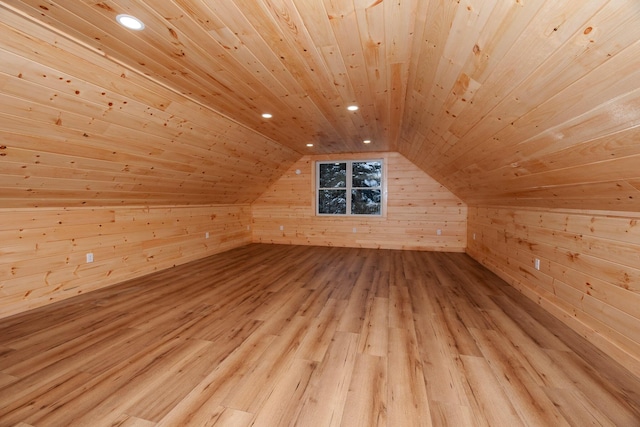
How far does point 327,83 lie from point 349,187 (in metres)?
4.18

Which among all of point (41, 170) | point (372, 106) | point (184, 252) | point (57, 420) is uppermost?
point (372, 106)

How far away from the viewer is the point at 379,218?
623 centimetres

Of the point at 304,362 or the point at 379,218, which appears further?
the point at 379,218

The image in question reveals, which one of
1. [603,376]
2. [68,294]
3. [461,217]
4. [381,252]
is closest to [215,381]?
[603,376]

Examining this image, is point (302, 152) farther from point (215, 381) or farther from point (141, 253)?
point (215, 381)

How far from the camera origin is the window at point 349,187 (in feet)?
21.1

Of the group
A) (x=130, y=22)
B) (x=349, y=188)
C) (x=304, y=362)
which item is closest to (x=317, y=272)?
(x=304, y=362)

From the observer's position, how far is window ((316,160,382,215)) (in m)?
6.43

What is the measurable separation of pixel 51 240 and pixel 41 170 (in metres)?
0.96

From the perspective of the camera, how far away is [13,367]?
183 centimetres

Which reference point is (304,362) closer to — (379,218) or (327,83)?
(327,83)

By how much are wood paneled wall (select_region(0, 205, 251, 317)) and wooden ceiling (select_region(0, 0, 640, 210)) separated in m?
0.24

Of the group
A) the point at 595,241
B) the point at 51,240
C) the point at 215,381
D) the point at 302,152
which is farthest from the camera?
the point at 302,152

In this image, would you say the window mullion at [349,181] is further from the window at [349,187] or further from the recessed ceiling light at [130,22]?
the recessed ceiling light at [130,22]
